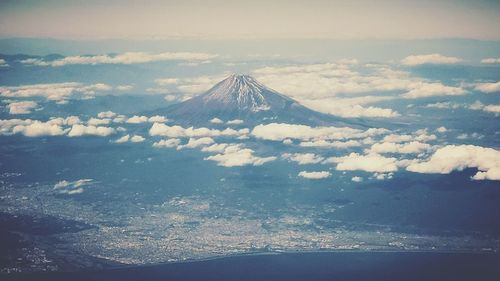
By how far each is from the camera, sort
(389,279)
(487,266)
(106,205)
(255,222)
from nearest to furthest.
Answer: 1. (389,279)
2. (487,266)
3. (255,222)
4. (106,205)

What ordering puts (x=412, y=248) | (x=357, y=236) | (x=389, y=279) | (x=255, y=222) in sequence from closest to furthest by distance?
1. (x=389, y=279)
2. (x=412, y=248)
3. (x=357, y=236)
4. (x=255, y=222)

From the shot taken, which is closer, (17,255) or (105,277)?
(105,277)

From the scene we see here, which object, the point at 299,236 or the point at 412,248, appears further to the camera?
the point at 299,236

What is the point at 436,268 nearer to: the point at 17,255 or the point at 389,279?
the point at 389,279

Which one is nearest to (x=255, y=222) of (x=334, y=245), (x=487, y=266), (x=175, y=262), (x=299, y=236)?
(x=299, y=236)

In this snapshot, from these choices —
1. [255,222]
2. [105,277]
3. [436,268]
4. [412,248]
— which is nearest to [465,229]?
[412,248]

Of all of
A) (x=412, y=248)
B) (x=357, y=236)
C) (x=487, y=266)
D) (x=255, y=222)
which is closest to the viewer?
(x=487, y=266)

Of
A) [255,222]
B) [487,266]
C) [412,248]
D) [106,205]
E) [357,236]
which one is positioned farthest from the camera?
[106,205]

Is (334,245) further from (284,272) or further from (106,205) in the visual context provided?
(106,205)
